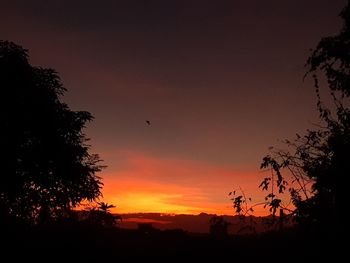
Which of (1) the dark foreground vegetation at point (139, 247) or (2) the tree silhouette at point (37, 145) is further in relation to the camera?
(2) the tree silhouette at point (37, 145)

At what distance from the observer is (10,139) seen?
3566 centimetres

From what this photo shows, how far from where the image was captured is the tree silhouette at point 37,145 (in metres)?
35.0

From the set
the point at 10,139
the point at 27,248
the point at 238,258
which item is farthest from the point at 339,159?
the point at 10,139

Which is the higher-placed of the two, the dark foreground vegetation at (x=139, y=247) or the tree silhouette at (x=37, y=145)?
the tree silhouette at (x=37, y=145)

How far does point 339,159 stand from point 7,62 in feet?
95.0

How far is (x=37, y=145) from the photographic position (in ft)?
123

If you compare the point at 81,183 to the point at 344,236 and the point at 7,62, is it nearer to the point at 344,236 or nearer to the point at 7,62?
the point at 7,62

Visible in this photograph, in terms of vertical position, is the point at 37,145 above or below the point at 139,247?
above

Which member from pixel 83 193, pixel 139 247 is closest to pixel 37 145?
pixel 83 193

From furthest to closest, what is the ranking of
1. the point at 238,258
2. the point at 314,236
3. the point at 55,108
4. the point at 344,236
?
the point at 55,108
the point at 238,258
the point at 314,236
the point at 344,236

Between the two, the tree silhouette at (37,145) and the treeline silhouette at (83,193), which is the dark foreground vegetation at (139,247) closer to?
the treeline silhouette at (83,193)

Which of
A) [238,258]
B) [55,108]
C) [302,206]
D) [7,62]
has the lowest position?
[238,258]

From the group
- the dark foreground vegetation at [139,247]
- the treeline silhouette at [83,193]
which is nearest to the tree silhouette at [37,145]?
the treeline silhouette at [83,193]

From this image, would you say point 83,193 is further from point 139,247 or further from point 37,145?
point 139,247
